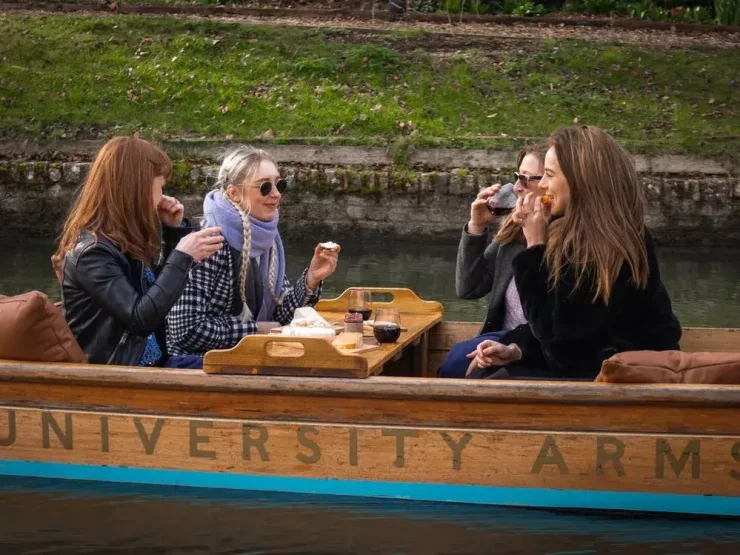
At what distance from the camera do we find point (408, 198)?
1406 centimetres

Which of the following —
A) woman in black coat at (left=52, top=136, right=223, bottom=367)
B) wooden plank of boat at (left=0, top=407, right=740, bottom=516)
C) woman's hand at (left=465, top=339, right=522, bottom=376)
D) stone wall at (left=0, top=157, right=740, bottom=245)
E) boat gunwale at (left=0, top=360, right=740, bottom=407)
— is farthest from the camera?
stone wall at (left=0, top=157, right=740, bottom=245)

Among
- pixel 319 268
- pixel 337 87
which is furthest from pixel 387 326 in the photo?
pixel 337 87

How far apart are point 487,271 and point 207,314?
1.45m

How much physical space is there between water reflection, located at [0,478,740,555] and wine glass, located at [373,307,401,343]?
0.75m

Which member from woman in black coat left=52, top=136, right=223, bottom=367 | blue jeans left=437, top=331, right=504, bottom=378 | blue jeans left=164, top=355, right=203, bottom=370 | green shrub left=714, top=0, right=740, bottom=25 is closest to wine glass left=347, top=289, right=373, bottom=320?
blue jeans left=437, top=331, right=504, bottom=378

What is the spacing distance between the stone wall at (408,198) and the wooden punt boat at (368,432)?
335 inches

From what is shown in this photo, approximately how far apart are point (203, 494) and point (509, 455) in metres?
1.31

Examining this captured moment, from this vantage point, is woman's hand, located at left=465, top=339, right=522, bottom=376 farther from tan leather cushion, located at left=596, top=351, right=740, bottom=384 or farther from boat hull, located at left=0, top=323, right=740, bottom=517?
tan leather cushion, located at left=596, top=351, right=740, bottom=384

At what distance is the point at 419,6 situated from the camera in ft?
65.4

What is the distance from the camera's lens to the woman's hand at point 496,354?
5414 millimetres

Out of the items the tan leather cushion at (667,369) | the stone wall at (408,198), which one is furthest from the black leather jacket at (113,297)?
the stone wall at (408,198)

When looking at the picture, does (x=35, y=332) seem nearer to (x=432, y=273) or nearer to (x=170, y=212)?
(x=170, y=212)

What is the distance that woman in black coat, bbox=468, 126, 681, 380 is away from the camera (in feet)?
16.5

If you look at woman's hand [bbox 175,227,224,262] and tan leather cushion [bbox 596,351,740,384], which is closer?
tan leather cushion [bbox 596,351,740,384]
